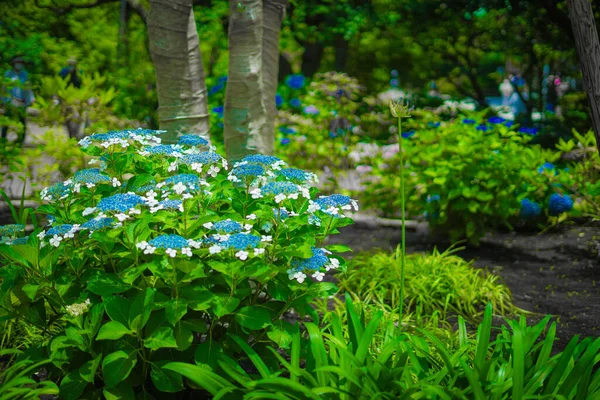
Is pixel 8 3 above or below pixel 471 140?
above

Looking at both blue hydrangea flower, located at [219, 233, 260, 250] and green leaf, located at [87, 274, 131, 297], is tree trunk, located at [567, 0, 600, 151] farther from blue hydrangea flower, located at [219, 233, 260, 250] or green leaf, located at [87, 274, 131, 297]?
green leaf, located at [87, 274, 131, 297]

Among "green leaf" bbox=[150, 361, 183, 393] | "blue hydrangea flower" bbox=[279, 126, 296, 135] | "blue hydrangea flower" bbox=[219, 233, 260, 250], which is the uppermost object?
"blue hydrangea flower" bbox=[279, 126, 296, 135]

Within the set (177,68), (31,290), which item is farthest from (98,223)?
(177,68)

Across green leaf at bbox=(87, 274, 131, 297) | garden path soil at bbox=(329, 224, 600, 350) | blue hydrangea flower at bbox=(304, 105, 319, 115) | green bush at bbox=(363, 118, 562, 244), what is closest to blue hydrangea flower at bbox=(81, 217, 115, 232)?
green leaf at bbox=(87, 274, 131, 297)

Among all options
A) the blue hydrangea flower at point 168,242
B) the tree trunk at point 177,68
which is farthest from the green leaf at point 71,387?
the tree trunk at point 177,68

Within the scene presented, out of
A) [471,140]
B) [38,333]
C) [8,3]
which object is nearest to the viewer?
[38,333]

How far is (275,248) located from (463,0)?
679cm

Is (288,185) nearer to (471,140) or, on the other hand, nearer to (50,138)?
(471,140)

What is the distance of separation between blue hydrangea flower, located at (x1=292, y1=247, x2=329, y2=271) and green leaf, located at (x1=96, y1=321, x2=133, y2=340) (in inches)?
25.7

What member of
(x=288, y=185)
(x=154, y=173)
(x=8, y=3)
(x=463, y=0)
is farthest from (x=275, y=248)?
(x=8, y=3)

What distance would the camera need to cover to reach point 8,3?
28.8ft

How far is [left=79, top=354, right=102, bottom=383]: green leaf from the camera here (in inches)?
84.1

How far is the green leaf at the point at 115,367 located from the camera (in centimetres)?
211

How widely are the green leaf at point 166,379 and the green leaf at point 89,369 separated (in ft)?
0.66
